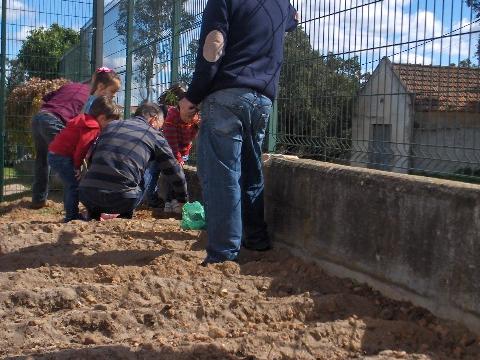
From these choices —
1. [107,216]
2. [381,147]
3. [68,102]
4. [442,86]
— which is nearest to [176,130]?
[68,102]

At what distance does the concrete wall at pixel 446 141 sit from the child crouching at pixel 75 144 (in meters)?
3.39

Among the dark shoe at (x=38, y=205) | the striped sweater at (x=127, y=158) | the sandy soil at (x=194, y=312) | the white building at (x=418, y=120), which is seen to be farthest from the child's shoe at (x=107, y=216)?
the dark shoe at (x=38, y=205)

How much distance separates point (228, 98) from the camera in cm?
427

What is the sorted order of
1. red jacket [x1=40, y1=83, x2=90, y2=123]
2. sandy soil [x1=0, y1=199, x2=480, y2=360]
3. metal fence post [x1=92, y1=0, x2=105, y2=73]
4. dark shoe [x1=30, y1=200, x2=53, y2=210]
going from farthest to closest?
metal fence post [x1=92, y1=0, x2=105, y2=73], dark shoe [x1=30, y1=200, x2=53, y2=210], red jacket [x1=40, y1=83, x2=90, y2=123], sandy soil [x1=0, y1=199, x2=480, y2=360]

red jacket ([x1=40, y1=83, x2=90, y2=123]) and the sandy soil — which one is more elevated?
red jacket ([x1=40, y1=83, x2=90, y2=123])

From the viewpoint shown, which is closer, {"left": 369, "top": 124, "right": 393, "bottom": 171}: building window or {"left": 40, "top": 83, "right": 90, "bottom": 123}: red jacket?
{"left": 369, "top": 124, "right": 393, "bottom": 171}: building window

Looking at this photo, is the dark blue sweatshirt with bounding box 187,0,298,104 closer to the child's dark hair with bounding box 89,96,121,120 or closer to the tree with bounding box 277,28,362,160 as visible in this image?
the tree with bounding box 277,28,362,160

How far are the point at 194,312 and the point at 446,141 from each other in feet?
5.12

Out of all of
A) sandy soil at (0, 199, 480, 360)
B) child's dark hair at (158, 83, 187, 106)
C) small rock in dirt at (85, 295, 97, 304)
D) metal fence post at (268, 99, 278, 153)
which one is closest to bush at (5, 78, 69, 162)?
child's dark hair at (158, 83, 187, 106)

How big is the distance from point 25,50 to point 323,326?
8.78 m

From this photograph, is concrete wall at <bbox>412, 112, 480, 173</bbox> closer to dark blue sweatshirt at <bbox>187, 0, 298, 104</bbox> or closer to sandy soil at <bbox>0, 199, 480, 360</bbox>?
sandy soil at <bbox>0, 199, 480, 360</bbox>

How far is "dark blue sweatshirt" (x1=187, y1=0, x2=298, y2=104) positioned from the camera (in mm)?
4230

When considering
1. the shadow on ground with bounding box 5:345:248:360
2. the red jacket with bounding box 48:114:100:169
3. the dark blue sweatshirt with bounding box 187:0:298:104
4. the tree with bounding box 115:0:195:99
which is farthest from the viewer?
the tree with bounding box 115:0:195:99

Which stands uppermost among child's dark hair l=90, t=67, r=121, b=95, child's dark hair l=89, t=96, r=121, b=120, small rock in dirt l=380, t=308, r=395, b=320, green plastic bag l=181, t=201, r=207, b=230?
child's dark hair l=90, t=67, r=121, b=95
